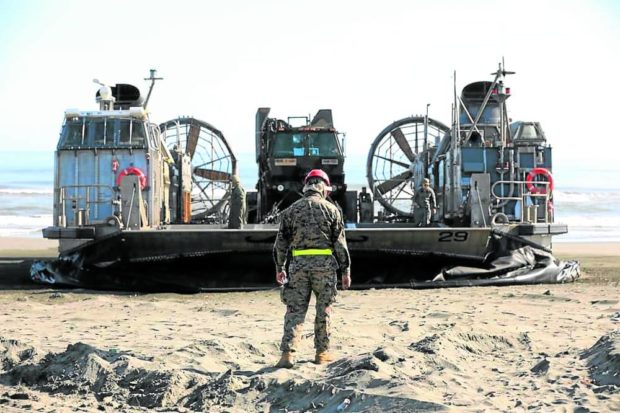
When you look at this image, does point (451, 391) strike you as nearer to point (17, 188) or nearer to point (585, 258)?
point (585, 258)

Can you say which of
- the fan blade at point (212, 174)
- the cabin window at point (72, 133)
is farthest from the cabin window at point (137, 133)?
the fan blade at point (212, 174)

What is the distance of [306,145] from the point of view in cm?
1438

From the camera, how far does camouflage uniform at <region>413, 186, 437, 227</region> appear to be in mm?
12680

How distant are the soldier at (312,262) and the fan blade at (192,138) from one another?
10.9 meters

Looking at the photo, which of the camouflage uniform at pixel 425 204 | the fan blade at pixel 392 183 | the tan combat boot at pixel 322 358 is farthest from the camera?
the fan blade at pixel 392 183

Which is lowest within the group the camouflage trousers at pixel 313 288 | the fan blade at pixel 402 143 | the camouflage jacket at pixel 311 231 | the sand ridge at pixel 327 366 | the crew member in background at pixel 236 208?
the sand ridge at pixel 327 366

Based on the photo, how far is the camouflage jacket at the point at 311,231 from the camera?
212 inches

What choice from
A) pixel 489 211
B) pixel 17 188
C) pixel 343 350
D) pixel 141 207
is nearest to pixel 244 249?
pixel 141 207

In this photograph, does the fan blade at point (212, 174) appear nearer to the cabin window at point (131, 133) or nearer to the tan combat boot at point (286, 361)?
the cabin window at point (131, 133)

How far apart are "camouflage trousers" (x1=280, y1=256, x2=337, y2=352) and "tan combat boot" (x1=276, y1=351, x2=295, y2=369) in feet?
0.65

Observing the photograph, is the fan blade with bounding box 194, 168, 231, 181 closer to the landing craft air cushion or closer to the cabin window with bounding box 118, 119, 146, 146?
the landing craft air cushion

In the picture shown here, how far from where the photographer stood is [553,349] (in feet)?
18.1

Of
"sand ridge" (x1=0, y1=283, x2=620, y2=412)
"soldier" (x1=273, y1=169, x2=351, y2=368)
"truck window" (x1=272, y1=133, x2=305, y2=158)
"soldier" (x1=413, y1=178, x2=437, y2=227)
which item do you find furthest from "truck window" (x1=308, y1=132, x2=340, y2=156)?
"soldier" (x1=273, y1=169, x2=351, y2=368)

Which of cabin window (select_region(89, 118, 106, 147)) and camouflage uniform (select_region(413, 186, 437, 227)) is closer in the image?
cabin window (select_region(89, 118, 106, 147))
